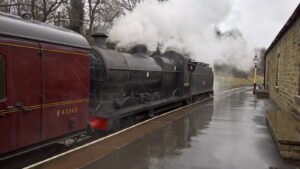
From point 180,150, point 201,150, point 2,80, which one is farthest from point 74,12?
point 2,80

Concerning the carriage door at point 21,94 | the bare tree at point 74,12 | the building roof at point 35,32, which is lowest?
the carriage door at point 21,94

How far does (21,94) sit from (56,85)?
872mm

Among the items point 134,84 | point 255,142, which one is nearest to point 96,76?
point 134,84

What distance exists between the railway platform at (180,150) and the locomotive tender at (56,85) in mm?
602

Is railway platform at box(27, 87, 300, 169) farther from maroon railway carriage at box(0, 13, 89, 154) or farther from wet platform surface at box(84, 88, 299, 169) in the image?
maroon railway carriage at box(0, 13, 89, 154)

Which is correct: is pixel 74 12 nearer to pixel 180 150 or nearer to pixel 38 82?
pixel 38 82

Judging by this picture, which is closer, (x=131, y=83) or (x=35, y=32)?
(x=35, y=32)

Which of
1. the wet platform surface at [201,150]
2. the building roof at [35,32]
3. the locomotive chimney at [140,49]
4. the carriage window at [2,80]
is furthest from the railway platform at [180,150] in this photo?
the locomotive chimney at [140,49]

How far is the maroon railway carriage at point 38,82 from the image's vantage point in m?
4.28

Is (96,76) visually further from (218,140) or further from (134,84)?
(218,140)

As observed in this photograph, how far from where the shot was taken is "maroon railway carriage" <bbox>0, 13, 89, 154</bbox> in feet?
14.0

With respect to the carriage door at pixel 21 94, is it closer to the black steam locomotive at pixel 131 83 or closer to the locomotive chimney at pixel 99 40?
the black steam locomotive at pixel 131 83

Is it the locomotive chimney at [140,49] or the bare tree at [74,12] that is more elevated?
the bare tree at [74,12]

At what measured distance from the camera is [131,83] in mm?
9219
